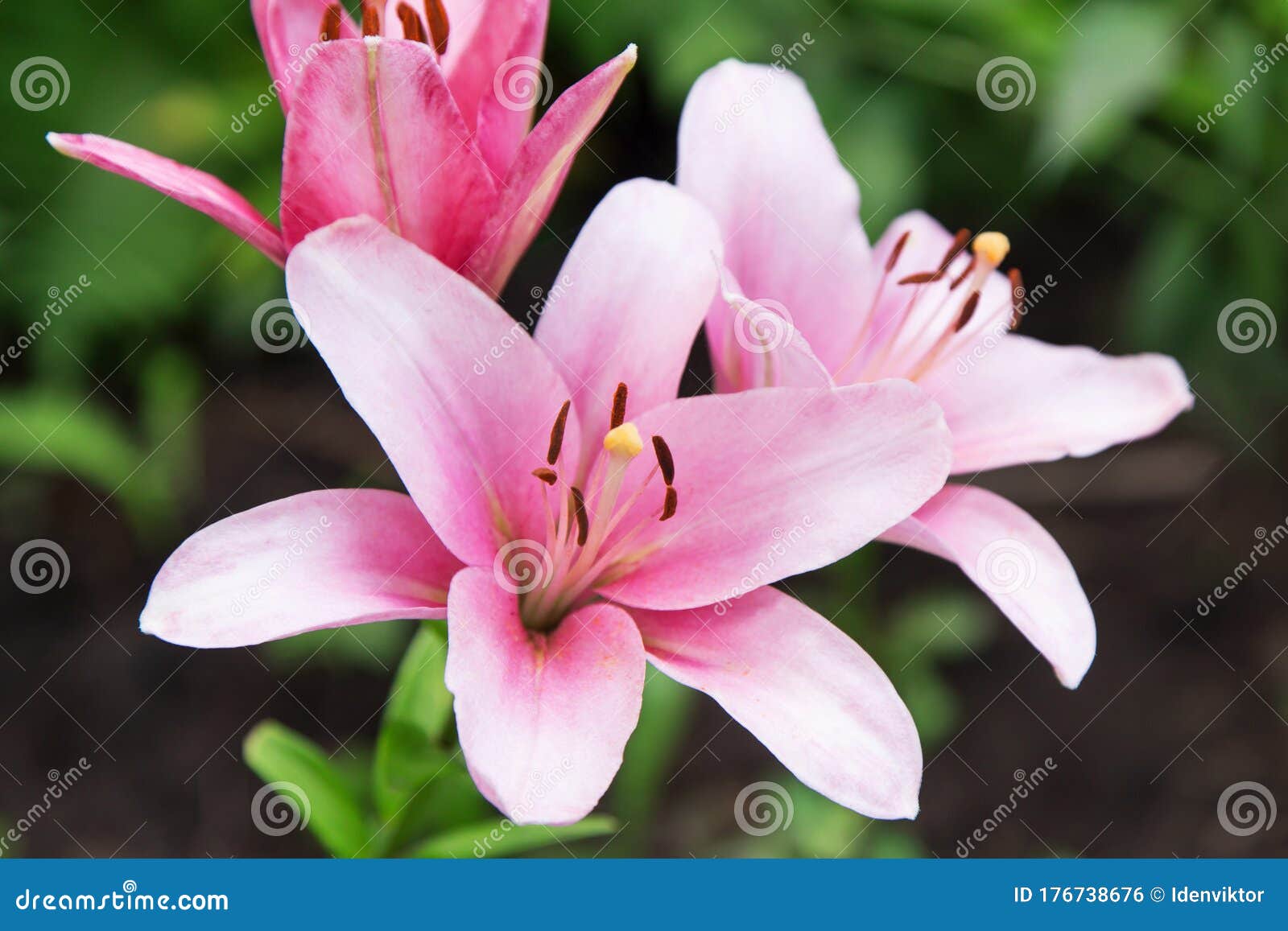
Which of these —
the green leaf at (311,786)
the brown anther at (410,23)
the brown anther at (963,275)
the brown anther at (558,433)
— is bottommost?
Answer: the green leaf at (311,786)

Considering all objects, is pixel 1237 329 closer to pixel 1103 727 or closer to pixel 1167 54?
pixel 1167 54

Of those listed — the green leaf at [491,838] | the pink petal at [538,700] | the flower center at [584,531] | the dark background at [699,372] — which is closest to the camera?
the pink petal at [538,700]

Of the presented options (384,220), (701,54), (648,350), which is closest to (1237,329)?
(701,54)

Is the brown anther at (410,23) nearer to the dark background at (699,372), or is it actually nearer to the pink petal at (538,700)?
the pink petal at (538,700)

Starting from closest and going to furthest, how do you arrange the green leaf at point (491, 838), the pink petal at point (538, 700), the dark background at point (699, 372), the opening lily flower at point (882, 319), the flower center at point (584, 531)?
1. the pink petal at point (538, 700)
2. the flower center at point (584, 531)
3. the opening lily flower at point (882, 319)
4. the green leaf at point (491, 838)
5. the dark background at point (699, 372)

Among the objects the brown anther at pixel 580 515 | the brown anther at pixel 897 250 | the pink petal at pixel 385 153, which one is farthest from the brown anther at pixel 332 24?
the brown anther at pixel 897 250

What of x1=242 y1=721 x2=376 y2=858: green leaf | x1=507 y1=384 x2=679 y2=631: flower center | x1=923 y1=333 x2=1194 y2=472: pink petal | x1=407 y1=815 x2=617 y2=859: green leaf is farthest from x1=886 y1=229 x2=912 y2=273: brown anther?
x1=242 y1=721 x2=376 y2=858: green leaf

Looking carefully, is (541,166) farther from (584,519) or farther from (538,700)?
(538,700)

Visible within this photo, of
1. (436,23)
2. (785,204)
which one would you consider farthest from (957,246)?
(436,23)

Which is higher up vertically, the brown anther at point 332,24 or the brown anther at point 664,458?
the brown anther at point 332,24
